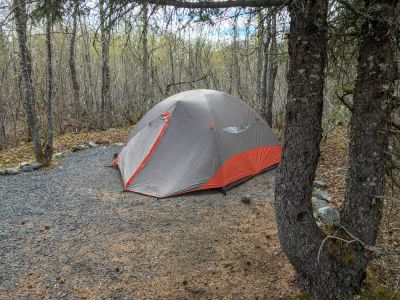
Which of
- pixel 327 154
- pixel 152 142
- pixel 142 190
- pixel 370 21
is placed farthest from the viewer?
pixel 327 154

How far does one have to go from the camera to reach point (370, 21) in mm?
2387

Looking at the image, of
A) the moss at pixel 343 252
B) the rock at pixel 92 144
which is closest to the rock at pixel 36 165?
the rock at pixel 92 144

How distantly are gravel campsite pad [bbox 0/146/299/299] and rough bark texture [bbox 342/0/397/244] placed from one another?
1.04 m

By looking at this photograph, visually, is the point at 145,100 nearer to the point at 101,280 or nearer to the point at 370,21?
the point at 101,280

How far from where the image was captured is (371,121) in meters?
2.51

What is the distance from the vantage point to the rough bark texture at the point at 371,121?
93.6 inches

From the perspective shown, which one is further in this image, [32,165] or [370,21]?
[32,165]

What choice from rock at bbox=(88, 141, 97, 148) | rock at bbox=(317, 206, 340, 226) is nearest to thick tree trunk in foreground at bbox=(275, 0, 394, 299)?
rock at bbox=(317, 206, 340, 226)

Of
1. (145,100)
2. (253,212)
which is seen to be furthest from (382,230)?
(145,100)

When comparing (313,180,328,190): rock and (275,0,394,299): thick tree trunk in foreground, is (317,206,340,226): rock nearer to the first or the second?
(313,180,328,190): rock

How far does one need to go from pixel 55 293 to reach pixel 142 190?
2436mm

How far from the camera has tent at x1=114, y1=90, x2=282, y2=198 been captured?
5.58 m

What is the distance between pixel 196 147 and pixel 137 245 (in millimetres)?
2199

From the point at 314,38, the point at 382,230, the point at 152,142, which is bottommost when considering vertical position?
the point at 382,230
